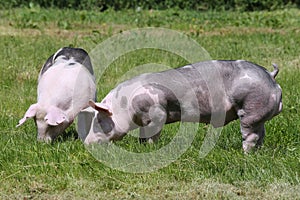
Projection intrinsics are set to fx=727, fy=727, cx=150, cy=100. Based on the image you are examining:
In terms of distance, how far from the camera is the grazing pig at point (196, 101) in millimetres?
6051

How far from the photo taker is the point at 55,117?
6.57 metres

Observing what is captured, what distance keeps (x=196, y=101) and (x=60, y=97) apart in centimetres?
137

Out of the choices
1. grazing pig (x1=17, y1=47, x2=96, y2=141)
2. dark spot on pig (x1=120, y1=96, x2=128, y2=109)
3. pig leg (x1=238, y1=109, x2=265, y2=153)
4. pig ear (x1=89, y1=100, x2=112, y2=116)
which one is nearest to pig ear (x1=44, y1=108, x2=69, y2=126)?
→ grazing pig (x1=17, y1=47, x2=96, y2=141)

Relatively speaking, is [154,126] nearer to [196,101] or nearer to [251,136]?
[196,101]

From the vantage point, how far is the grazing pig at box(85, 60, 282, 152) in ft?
19.9

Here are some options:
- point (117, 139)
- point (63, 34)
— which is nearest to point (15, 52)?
point (63, 34)

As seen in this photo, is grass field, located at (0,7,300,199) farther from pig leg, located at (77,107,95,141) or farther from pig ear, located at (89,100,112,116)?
pig ear, located at (89,100,112,116)

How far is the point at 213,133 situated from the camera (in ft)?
22.4

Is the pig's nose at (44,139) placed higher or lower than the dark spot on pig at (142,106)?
lower

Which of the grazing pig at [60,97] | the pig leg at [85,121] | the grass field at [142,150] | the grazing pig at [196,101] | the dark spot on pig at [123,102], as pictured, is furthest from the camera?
the grazing pig at [60,97]

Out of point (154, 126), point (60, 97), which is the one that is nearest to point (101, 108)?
point (154, 126)

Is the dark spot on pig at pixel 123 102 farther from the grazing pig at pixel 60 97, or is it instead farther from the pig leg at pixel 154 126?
the grazing pig at pixel 60 97

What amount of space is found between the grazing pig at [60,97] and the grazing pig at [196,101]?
0.49 metres

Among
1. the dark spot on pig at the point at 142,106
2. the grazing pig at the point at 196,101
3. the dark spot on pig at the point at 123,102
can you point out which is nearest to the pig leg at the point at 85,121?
the grazing pig at the point at 196,101
